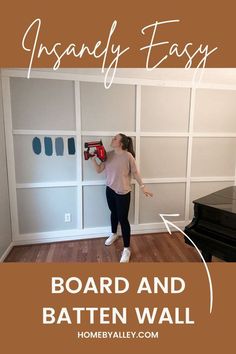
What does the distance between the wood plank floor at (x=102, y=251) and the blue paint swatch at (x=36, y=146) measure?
112 centimetres

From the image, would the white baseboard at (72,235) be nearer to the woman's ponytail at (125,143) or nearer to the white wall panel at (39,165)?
the white wall panel at (39,165)

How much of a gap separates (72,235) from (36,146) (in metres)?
1.15

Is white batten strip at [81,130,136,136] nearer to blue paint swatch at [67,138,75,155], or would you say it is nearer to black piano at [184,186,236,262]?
blue paint swatch at [67,138,75,155]

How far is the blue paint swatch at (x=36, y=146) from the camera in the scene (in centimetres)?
244

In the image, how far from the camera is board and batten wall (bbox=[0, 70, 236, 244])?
2408 millimetres

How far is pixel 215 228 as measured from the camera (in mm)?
1733

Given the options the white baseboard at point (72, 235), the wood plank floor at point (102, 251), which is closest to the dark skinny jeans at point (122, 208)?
the wood plank floor at point (102, 251)

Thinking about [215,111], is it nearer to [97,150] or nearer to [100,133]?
[100,133]

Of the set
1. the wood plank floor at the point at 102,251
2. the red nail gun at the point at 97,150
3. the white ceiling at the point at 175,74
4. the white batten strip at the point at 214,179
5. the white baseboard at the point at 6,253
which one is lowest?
the wood plank floor at the point at 102,251

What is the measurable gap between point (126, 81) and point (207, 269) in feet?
7.07

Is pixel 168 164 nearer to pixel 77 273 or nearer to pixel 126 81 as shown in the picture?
pixel 126 81

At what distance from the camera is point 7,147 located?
2393 mm

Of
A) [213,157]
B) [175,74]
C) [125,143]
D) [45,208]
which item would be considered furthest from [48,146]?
[213,157]

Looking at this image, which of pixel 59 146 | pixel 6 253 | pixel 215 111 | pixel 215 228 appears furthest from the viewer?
pixel 215 111
